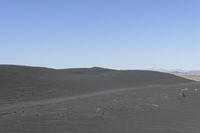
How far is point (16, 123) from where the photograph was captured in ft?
39.8

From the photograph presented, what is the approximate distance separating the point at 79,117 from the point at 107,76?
28554 millimetres

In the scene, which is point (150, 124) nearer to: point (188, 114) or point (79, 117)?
point (79, 117)

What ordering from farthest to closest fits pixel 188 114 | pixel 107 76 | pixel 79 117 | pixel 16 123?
pixel 107 76 → pixel 188 114 → pixel 79 117 → pixel 16 123

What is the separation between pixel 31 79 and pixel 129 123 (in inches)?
750

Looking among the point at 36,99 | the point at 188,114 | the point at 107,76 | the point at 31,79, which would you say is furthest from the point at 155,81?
the point at 188,114

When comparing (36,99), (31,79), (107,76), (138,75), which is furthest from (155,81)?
(36,99)

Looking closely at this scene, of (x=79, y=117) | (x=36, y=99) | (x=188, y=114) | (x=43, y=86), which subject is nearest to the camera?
(x=79, y=117)

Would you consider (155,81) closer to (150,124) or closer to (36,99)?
(36,99)

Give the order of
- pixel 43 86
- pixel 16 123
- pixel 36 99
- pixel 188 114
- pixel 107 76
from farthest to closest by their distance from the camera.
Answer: pixel 107 76, pixel 43 86, pixel 36 99, pixel 188 114, pixel 16 123

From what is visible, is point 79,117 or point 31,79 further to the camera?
point 31,79

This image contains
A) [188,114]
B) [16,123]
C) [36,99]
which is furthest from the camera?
[36,99]

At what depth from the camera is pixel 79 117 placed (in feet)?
44.8

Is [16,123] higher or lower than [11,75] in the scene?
lower

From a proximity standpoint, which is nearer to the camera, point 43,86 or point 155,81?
point 43,86
